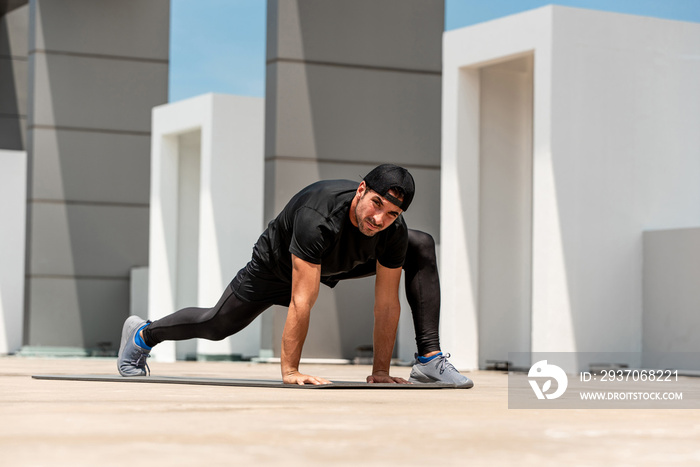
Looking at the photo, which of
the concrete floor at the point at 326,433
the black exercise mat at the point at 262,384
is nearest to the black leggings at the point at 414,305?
the black exercise mat at the point at 262,384

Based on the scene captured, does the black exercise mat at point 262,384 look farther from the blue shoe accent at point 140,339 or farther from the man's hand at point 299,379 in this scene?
the blue shoe accent at point 140,339

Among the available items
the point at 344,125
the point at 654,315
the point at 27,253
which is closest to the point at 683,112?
the point at 654,315

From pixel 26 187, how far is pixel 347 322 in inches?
254

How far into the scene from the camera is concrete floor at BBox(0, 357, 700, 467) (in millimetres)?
2113

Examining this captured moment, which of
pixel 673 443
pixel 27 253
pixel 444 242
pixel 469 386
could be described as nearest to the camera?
pixel 673 443

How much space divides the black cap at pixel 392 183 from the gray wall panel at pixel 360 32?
667 cm

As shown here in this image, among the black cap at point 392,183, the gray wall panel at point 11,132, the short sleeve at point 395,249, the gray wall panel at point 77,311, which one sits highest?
the gray wall panel at point 11,132

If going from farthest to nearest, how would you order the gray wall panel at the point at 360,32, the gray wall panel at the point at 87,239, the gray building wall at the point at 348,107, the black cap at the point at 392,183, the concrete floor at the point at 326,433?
the gray wall panel at the point at 87,239, the gray wall panel at the point at 360,32, the gray building wall at the point at 348,107, the black cap at the point at 392,183, the concrete floor at the point at 326,433

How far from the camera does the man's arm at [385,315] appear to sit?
17.1ft

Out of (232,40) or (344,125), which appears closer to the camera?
(344,125)

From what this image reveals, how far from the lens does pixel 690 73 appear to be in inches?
358

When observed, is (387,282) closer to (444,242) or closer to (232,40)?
(444,242)

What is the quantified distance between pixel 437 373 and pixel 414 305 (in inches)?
13.9

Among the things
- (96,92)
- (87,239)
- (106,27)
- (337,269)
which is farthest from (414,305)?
(106,27)
